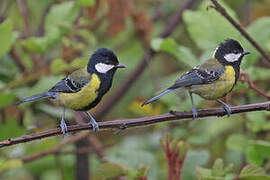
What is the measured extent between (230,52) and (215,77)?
162 millimetres

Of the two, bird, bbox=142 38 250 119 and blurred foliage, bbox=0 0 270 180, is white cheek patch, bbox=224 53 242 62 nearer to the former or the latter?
bird, bbox=142 38 250 119

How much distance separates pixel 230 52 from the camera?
5.52 ft

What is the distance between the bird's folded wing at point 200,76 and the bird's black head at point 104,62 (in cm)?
23

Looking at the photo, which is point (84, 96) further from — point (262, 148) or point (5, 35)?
point (262, 148)

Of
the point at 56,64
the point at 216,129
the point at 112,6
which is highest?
the point at 112,6

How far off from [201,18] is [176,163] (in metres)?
0.80

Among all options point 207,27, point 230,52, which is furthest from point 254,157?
point 207,27

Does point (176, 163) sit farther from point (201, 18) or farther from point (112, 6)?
point (112, 6)

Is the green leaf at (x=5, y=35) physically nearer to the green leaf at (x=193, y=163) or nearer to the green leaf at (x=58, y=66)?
the green leaf at (x=58, y=66)

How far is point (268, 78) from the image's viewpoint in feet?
8.41

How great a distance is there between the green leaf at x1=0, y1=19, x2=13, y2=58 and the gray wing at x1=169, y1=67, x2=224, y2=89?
0.78 m

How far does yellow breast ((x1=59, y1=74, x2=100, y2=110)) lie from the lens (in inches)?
72.9

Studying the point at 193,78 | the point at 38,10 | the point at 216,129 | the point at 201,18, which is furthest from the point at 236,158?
the point at 38,10

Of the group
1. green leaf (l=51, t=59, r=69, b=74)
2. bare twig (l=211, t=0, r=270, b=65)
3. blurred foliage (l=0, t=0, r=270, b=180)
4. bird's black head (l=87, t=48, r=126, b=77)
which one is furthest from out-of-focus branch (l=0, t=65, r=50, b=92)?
bare twig (l=211, t=0, r=270, b=65)
